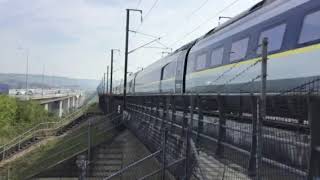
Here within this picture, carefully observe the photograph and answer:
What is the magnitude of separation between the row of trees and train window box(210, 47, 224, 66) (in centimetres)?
4529

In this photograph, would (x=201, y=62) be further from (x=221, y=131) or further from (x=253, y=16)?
(x=221, y=131)

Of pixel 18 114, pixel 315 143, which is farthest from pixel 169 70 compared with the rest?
pixel 18 114

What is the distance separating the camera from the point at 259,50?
1419cm

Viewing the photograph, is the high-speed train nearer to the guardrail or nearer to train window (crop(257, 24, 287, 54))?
train window (crop(257, 24, 287, 54))

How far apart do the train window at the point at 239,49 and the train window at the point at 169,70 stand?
1337 centimetres

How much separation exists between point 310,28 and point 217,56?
28.1ft

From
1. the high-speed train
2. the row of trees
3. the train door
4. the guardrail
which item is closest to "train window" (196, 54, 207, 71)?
the high-speed train

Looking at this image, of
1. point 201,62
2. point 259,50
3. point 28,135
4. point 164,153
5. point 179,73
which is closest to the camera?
point 164,153

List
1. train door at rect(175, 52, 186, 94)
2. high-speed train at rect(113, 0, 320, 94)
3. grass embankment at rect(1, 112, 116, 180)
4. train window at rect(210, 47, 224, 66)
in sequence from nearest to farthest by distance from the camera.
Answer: high-speed train at rect(113, 0, 320, 94)
train window at rect(210, 47, 224, 66)
train door at rect(175, 52, 186, 94)
grass embankment at rect(1, 112, 116, 180)

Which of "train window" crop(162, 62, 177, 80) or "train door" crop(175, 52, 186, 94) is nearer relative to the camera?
"train door" crop(175, 52, 186, 94)

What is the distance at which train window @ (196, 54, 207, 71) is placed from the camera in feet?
71.7

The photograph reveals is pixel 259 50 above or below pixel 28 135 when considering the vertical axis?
above

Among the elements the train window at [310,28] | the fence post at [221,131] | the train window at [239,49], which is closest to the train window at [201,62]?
the train window at [239,49]

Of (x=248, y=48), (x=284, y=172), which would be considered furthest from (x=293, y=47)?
(x=284, y=172)
